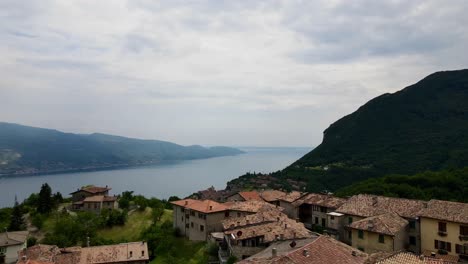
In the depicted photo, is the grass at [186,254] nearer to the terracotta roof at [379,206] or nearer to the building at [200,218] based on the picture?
the building at [200,218]

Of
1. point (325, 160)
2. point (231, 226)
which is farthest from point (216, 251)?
point (325, 160)

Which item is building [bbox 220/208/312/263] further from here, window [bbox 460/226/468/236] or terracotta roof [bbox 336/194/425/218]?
window [bbox 460/226/468/236]

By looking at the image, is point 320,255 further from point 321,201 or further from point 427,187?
point 427,187

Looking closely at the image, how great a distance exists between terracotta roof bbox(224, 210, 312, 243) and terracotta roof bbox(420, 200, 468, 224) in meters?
12.9

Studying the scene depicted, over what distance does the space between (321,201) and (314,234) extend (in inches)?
717

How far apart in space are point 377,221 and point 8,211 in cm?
6952

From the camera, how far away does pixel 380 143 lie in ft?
554

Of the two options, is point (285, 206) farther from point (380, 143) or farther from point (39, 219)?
point (380, 143)

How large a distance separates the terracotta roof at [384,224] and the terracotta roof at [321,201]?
457 inches

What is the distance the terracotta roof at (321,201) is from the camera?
174 ft

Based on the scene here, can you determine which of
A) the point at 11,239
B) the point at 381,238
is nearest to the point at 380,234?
the point at 381,238

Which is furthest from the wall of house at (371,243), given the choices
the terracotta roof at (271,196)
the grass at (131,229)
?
the grass at (131,229)

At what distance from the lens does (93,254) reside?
49.4m

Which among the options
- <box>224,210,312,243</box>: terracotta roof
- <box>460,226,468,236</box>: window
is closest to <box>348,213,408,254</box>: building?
<box>460,226,468,236</box>: window
